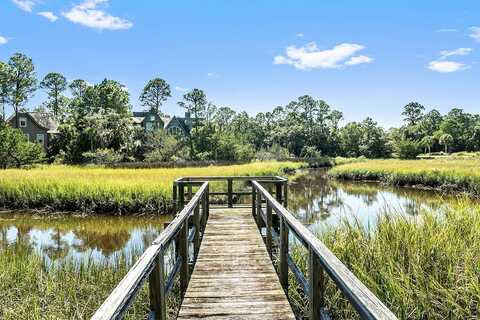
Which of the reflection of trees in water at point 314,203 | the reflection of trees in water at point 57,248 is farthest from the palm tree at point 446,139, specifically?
the reflection of trees in water at point 57,248

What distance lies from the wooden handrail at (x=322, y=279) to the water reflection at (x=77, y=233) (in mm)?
5613

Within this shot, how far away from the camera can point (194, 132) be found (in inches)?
1948

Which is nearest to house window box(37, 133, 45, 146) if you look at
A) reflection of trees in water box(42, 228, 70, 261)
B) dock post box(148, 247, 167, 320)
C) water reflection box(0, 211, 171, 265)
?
water reflection box(0, 211, 171, 265)

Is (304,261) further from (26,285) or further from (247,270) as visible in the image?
(26,285)

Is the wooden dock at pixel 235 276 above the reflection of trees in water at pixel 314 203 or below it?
above

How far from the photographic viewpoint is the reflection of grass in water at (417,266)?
12.4ft

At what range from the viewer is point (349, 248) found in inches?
212

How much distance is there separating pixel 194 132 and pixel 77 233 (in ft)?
124

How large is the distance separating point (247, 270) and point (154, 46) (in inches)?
886

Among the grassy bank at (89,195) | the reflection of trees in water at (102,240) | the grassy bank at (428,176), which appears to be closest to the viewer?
the reflection of trees in water at (102,240)

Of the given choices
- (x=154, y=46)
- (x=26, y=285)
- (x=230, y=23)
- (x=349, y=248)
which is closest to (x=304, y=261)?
(x=349, y=248)

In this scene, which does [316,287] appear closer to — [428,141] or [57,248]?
[57,248]

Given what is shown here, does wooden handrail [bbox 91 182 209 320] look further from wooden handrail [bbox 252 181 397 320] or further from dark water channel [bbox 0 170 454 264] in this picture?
dark water channel [bbox 0 170 454 264]

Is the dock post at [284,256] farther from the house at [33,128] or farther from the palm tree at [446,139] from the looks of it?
the palm tree at [446,139]
